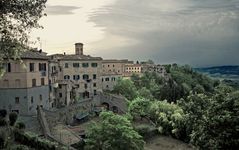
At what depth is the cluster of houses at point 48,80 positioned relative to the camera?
2256 inches

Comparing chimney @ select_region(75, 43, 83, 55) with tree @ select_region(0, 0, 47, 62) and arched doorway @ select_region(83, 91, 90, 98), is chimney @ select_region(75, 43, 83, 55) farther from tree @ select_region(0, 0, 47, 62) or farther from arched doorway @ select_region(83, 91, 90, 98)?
tree @ select_region(0, 0, 47, 62)

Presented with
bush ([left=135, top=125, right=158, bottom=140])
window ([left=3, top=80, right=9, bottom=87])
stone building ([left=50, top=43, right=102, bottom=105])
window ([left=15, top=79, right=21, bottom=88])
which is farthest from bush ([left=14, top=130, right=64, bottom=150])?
stone building ([left=50, top=43, right=102, bottom=105])

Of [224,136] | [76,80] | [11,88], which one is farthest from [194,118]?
[76,80]

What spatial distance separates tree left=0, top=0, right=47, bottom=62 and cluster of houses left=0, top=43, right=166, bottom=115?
81.8 inches

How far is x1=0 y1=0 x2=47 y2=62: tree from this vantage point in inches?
919

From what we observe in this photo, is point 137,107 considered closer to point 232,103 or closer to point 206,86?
point 232,103

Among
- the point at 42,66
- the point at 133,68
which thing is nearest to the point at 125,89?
the point at 42,66

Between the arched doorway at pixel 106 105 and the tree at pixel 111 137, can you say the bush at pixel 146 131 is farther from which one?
the tree at pixel 111 137

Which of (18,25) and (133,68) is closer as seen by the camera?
(18,25)

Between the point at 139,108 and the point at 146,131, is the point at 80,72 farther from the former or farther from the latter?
the point at 146,131

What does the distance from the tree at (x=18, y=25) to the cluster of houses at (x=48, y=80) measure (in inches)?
81.8

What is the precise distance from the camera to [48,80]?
6825 centimetres

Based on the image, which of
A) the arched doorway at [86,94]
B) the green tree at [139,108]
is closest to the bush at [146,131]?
the green tree at [139,108]

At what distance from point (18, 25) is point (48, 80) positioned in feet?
147
